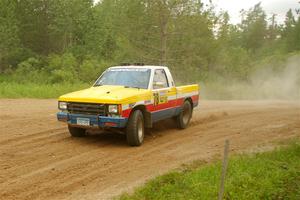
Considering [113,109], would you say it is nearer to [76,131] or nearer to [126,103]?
[126,103]

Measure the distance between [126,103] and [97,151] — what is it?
1.18 meters

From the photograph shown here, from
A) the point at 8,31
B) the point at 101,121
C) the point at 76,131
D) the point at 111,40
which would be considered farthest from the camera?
the point at 111,40

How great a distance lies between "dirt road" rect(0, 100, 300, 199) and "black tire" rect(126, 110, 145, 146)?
0.19 metres

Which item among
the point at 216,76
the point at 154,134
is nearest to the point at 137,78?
the point at 154,134

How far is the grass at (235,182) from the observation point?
19.9 ft

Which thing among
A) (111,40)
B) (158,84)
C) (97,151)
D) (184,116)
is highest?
(111,40)

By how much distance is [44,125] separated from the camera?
36.6ft

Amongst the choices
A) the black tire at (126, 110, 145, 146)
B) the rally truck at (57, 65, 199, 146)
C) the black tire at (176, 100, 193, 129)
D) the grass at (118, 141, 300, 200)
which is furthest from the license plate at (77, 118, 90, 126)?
the black tire at (176, 100, 193, 129)

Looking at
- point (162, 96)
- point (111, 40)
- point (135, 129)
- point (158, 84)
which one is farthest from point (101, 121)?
point (111, 40)

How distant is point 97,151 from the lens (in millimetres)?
8555

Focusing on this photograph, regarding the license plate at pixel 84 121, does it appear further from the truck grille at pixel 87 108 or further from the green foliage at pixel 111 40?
the green foliage at pixel 111 40

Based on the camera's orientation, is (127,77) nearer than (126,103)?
No

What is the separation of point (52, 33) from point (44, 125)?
28.5m

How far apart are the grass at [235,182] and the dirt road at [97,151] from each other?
17.4 inches
